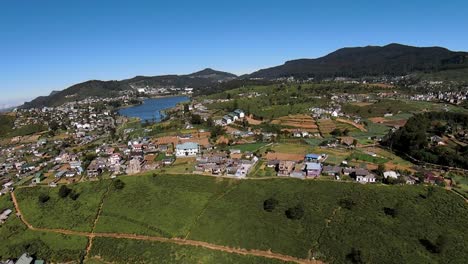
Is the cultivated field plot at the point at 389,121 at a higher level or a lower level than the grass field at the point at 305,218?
higher

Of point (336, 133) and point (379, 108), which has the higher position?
point (379, 108)

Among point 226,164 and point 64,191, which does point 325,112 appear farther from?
point 64,191

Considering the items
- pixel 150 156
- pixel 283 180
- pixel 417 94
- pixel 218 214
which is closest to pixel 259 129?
pixel 150 156

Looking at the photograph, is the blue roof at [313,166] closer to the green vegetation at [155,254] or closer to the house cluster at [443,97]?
the green vegetation at [155,254]

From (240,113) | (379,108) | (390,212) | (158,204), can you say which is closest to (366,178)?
(390,212)

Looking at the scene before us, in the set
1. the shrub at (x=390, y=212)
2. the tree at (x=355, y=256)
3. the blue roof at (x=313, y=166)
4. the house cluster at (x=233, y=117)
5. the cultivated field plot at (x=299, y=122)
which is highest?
the house cluster at (x=233, y=117)

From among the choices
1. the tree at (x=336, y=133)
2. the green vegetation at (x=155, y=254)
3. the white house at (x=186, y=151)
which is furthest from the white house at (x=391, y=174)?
the white house at (x=186, y=151)

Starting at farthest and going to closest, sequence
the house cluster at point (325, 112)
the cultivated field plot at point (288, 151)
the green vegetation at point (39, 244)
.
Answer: the house cluster at point (325, 112) < the cultivated field plot at point (288, 151) < the green vegetation at point (39, 244)
